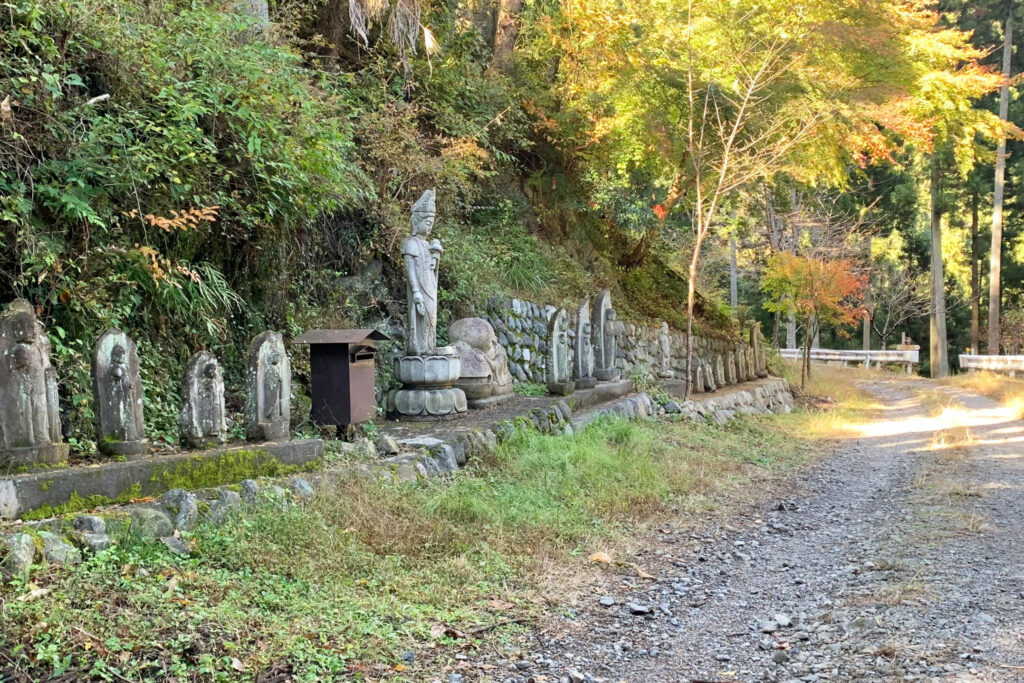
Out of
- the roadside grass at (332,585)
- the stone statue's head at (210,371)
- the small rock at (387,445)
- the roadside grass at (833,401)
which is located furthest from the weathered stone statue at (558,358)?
the stone statue's head at (210,371)

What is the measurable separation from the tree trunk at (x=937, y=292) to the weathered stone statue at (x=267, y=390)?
25276 mm

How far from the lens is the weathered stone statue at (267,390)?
19.1ft

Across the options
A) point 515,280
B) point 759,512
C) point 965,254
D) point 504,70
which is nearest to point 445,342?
point 515,280

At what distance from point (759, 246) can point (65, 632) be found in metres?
24.8

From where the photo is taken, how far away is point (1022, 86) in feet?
88.5

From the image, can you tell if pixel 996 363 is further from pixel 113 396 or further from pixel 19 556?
pixel 19 556

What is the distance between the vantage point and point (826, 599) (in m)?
4.99

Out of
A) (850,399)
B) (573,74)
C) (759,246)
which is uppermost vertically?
(573,74)

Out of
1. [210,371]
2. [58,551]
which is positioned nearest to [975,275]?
[210,371]

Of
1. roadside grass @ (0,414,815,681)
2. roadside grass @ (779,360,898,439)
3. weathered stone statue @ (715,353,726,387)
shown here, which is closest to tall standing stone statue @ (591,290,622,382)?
roadside grass @ (779,360,898,439)

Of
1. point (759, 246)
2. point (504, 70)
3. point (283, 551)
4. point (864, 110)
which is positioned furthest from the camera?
point (759, 246)

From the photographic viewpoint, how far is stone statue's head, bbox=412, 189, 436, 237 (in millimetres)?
8812

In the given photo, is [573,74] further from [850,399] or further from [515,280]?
[850,399]

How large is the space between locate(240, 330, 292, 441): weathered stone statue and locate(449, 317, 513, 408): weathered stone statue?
132 inches
